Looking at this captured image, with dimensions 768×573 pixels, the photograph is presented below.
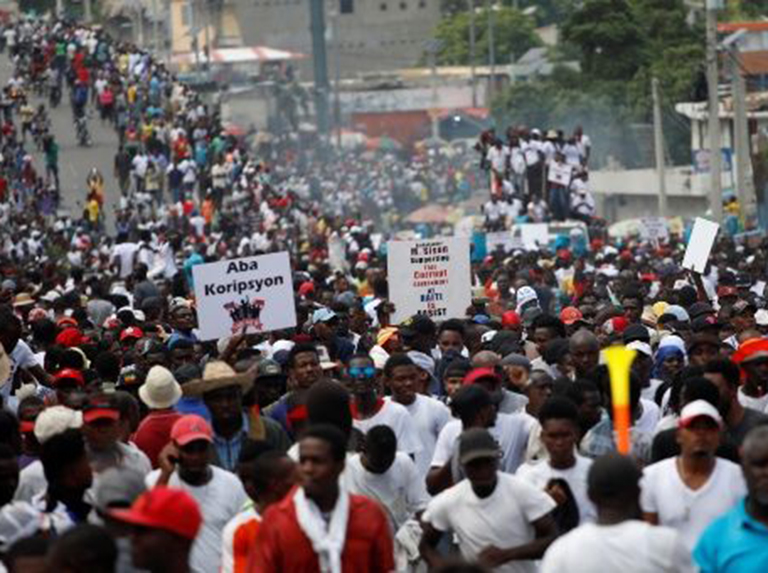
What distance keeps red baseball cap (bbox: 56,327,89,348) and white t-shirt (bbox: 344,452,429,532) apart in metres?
6.76

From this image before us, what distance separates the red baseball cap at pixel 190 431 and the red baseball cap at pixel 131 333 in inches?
307

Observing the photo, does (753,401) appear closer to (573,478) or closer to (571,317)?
(573,478)

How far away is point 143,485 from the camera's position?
9508 mm

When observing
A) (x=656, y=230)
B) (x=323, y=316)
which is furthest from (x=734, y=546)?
(x=656, y=230)

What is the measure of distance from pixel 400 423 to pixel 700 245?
9.95 metres

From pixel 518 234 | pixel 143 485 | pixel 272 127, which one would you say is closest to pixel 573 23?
pixel 272 127

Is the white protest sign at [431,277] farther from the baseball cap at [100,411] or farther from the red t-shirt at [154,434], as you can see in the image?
the baseball cap at [100,411]

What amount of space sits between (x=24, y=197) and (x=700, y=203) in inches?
1050

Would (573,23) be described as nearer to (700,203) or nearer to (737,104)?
(700,203)

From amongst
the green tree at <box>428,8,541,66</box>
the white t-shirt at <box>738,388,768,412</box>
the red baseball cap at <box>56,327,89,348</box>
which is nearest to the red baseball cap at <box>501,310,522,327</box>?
the red baseball cap at <box>56,327,89,348</box>

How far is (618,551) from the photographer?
8797mm

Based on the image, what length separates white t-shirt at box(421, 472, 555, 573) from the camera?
34.5ft

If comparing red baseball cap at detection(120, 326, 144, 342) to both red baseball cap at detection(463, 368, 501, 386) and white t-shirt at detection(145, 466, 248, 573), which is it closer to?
red baseball cap at detection(463, 368, 501, 386)

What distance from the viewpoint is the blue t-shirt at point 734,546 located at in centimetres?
915
